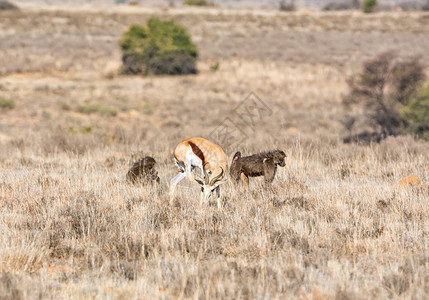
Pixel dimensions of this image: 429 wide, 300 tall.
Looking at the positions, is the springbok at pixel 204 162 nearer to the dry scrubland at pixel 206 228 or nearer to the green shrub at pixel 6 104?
the dry scrubland at pixel 206 228

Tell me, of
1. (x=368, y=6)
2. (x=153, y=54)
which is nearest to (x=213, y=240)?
(x=153, y=54)

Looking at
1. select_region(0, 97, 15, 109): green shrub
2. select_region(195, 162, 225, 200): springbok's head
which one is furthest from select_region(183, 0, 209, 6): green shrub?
select_region(195, 162, 225, 200): springbok's head

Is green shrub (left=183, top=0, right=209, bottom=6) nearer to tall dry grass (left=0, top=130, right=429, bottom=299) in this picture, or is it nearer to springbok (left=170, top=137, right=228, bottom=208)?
tall dry grass (left=0, top=130, right=429, bottom=299)

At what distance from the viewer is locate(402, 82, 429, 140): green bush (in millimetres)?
15696

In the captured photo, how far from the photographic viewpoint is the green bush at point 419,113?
15696mm

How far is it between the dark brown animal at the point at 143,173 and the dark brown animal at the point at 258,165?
1.40 meters

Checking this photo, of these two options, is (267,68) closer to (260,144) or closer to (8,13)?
(260,144)

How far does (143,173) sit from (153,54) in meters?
24.7

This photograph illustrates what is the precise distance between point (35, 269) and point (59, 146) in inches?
330

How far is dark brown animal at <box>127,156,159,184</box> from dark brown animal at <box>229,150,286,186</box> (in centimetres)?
140

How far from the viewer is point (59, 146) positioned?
12.5 metres

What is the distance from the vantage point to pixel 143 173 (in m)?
8.01

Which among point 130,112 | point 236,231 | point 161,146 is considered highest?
point 236,231

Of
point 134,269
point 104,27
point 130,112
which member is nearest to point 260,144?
point 134,269
